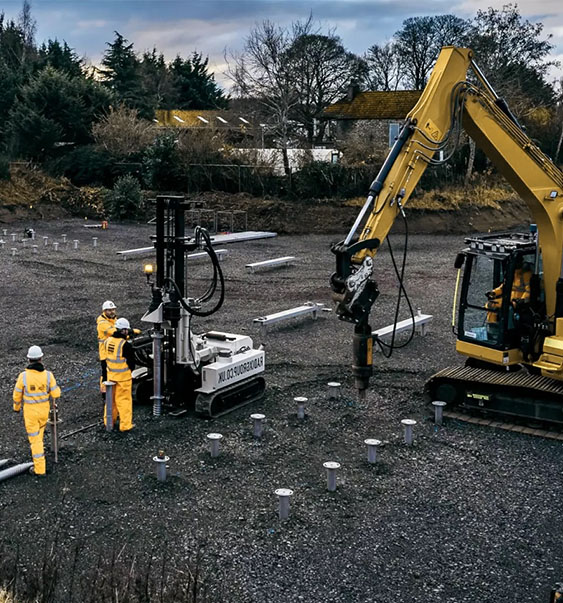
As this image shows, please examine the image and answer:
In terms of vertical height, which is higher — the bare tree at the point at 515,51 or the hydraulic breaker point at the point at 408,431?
the bare tree at the point at 515,51

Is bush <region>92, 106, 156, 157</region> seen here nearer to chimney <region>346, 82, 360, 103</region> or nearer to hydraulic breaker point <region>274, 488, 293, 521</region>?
chimney <region>346, 82, 360, 103</region>

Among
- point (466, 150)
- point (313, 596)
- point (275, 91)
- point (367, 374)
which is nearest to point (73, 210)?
point (275, 91)

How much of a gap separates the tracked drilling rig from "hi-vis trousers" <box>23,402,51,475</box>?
206 centimetres

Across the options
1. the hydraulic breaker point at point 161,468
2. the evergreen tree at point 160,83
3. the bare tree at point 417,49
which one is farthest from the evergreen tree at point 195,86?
the hydraulic breaker point at point 161,468

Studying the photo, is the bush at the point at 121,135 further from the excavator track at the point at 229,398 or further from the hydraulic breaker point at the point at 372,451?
the hydraulic breaker point at the point at 372,451

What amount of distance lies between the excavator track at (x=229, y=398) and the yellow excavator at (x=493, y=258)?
2617mm

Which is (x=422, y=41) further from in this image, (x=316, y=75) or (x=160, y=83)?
(x=160, y=83)

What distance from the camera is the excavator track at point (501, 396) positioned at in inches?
411

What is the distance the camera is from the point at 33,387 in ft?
29.2

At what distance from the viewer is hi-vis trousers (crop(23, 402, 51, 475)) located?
29.0ft

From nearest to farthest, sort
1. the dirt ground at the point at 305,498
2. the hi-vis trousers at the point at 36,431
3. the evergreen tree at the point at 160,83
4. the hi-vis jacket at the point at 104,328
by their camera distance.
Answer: the dirt ground at the point at 305,498 < the hi-vis trousers at the point at 36,431 < the hi-vis jacket at the point at 104,328 < the evergreen tree at the point at 160,83

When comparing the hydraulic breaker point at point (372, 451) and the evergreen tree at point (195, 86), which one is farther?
the evergreen tree at point (195, 86)

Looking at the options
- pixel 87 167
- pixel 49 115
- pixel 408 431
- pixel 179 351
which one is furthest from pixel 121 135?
pixel 408 431

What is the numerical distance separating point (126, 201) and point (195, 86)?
38.7 m
